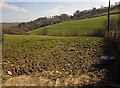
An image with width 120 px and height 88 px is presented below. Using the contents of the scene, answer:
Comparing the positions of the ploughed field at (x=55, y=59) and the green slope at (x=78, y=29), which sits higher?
the green slope at (x=78, y=29)

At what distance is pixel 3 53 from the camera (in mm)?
14070

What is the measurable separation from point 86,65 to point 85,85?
2500 mm

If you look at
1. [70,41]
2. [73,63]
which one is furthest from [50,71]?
[70,41]

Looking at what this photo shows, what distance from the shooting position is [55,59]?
42.9 feet

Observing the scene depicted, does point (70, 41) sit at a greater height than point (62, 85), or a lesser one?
greater

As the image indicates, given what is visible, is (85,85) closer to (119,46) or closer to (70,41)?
(119,46)

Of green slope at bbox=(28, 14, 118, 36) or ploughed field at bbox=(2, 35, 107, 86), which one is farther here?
green slope at bbox=(28, 14, 118, 36)

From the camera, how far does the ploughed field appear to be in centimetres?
1064

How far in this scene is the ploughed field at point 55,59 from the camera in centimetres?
1064

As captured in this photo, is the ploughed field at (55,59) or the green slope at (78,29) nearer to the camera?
the ploughed field at (55,59)

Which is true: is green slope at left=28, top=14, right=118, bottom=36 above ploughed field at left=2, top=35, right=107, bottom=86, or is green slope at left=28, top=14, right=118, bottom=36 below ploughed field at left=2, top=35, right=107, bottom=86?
above

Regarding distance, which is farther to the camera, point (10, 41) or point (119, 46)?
point (10, 41)

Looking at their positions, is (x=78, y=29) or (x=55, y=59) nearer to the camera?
(x=55, y=59)

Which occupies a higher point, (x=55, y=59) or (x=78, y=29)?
(x=78, y=29)
